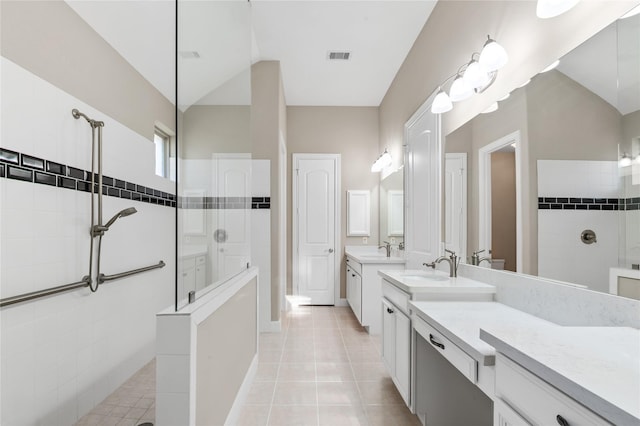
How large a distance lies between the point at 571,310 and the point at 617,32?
103cm

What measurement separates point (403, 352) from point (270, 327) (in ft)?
6.50

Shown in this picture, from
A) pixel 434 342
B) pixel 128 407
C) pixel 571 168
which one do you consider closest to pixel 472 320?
pixel 434 342

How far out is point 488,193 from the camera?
1.84m

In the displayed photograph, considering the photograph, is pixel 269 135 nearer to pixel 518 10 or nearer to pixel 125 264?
pixel 125 264

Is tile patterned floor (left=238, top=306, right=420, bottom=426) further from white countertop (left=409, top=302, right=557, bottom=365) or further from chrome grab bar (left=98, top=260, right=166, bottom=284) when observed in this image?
chrome grab bar (left=98, top=260, right=166, bottom=284)

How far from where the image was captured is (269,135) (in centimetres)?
368

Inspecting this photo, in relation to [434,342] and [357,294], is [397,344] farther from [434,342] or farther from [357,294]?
[357,294]

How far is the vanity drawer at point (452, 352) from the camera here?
1.15 meters

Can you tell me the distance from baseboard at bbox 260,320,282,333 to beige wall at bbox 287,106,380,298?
160 centimetres

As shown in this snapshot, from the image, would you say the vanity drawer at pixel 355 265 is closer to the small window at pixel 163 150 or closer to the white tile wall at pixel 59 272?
the white tile wall at pixel 59 272

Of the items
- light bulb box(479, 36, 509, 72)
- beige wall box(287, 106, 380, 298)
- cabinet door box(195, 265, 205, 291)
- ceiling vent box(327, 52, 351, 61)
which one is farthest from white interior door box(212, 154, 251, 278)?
beige wall box(287, 106, 380, 298)

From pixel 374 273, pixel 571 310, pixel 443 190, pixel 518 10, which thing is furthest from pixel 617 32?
pixel 374 273

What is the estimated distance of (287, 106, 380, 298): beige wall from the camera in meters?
4.89

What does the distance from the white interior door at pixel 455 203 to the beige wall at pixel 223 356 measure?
153cm
